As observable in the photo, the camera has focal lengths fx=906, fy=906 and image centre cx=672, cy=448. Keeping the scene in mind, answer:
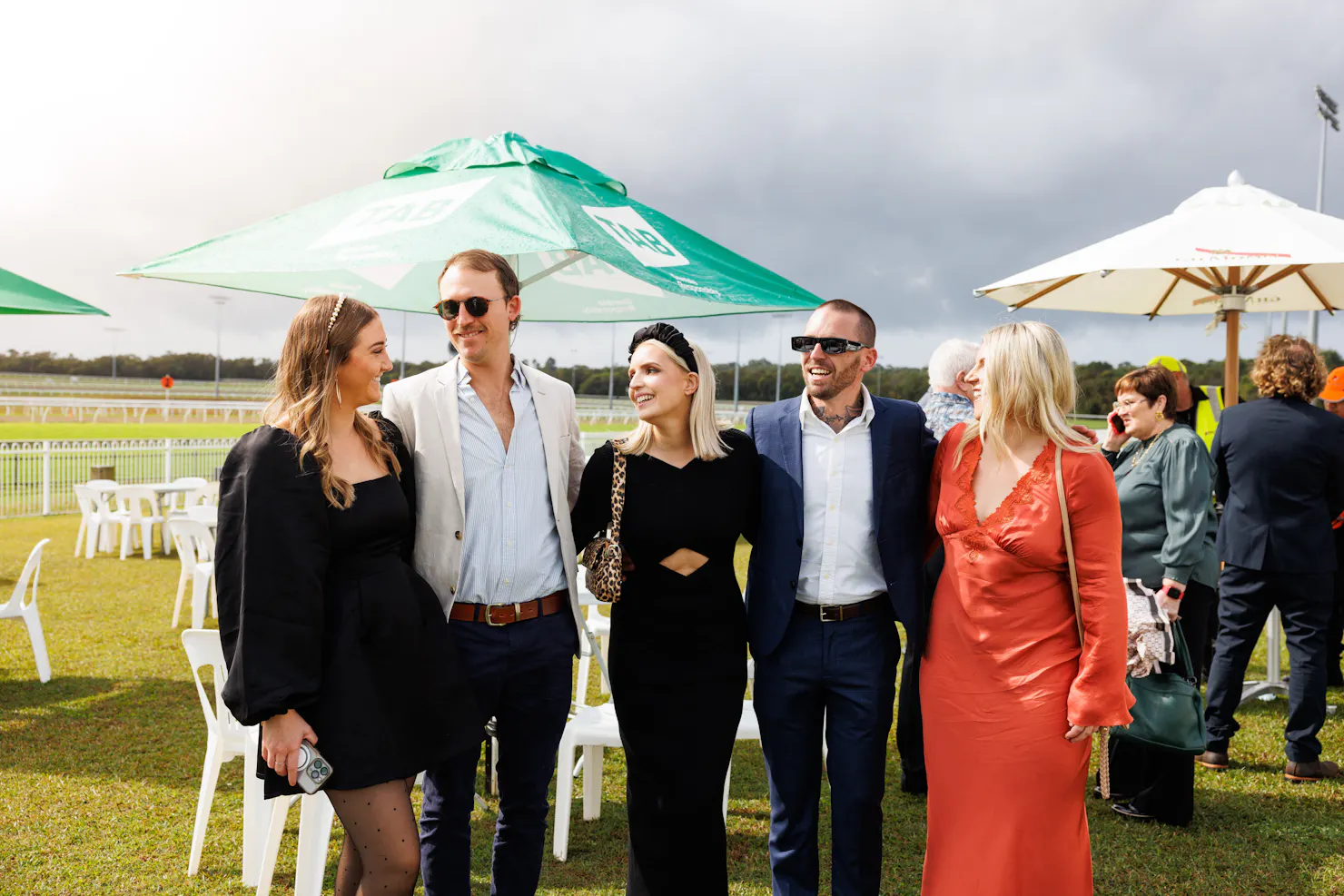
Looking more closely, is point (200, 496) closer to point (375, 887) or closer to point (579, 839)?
point (579, 839)

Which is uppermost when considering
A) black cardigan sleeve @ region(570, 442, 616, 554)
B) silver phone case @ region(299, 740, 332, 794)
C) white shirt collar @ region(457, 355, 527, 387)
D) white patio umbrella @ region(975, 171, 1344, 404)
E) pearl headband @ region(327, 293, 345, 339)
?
white patio umbrella @ region(975, 171, 1344, 404)

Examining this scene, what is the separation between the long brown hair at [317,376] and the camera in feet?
7.85

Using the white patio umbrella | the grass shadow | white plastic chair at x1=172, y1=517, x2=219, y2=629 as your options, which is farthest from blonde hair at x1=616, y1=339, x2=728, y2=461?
white plastic chair at x1=172, y1=517, x2=219, y2=629

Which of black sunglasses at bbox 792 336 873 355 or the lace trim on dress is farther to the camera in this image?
black sunglasses at bbox 792 336 873 355

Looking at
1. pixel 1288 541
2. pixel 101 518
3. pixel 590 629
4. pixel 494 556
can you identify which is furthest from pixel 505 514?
pixel 101 518

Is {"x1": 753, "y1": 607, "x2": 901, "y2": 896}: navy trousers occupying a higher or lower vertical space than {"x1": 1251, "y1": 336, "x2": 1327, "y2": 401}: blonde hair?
lower

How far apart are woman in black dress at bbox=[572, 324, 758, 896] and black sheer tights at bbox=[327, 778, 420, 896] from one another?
2.59ft

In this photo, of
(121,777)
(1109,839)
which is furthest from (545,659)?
(121,777)

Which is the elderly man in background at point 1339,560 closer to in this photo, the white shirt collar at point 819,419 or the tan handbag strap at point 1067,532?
the tan handbag strap at point 1067,532

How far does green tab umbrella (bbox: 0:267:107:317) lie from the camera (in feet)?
22.4

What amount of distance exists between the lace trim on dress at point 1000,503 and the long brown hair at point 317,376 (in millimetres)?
1839

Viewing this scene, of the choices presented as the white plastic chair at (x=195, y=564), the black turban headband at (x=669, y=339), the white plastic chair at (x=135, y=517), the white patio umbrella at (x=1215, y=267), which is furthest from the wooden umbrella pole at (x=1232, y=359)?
the white plastic chair at (x=135, y=517)

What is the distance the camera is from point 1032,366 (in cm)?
274

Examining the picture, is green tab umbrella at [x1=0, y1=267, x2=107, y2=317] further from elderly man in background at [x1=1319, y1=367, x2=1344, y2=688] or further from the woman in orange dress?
elderly man in background at [x1=1319, y1=367, x2=1344, y2=688]
